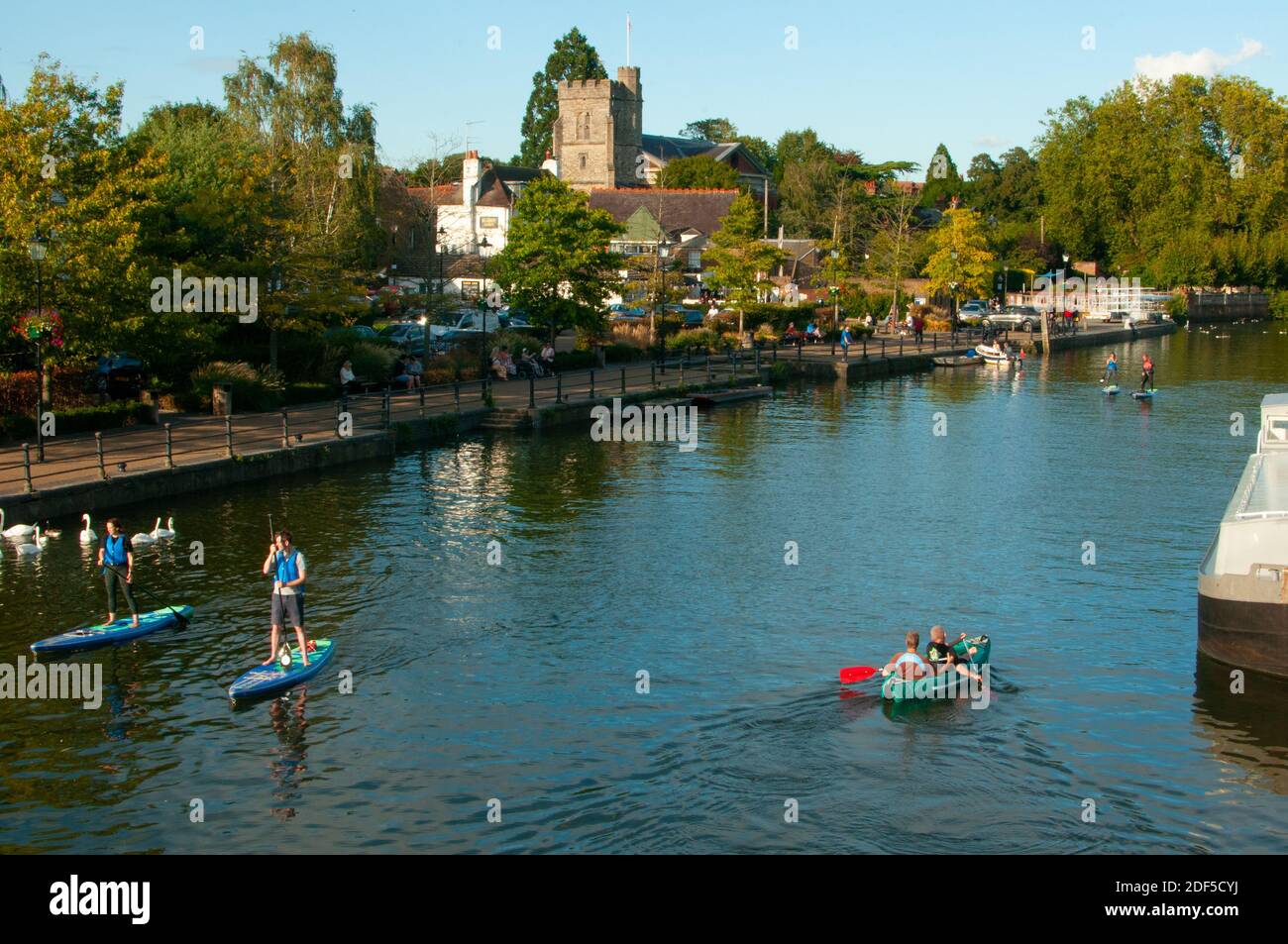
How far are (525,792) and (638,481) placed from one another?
20962mm

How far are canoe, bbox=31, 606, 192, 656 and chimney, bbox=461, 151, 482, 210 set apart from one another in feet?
289

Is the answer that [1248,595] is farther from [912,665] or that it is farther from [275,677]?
[275,677]

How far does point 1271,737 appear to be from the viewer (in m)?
17.8

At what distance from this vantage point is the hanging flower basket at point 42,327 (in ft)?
108

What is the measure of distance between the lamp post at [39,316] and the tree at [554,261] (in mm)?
24699

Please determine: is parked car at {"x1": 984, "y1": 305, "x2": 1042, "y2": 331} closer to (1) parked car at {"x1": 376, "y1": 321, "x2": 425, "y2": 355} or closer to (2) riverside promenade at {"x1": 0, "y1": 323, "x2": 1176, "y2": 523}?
(2) riverside promenade at {"x1": 0, "y1": 323, "x2": 1176, "y2": 523}

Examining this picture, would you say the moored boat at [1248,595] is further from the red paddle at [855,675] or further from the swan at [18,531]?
the swan at [18,531]

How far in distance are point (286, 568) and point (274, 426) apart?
66.9ft

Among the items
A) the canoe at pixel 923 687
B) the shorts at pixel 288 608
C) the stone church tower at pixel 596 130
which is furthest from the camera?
the stone church tower at pixel 596 130

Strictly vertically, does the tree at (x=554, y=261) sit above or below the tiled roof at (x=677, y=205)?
below

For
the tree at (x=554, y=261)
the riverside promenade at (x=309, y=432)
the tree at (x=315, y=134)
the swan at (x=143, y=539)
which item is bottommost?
Answer: the swan at (x=143, y=539)

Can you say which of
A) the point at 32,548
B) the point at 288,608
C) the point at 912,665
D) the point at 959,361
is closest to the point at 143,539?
the point at 32,548

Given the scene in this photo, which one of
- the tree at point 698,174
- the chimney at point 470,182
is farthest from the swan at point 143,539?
the tree at point 698,174

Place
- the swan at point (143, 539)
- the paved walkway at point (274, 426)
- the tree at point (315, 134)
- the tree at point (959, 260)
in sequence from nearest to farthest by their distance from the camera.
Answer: the swan at point (143, 539) < the paved walkway at point (274, 426) < the tree at point (315, 134) < the tree at point (959, 260)
